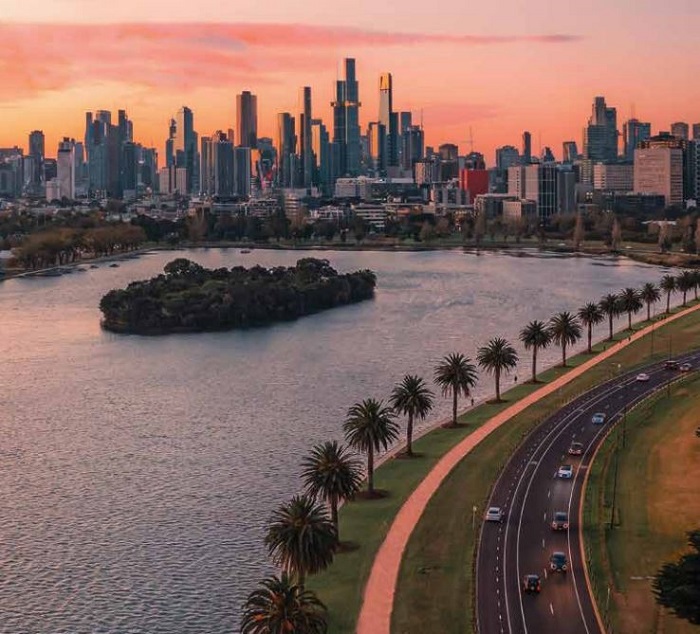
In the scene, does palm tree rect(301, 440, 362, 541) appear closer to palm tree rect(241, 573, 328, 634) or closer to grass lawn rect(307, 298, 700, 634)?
grass lawn rect(307, 298, 700, 634)

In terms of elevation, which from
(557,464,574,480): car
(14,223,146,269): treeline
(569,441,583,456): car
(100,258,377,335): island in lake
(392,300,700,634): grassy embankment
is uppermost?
(14,223,146,269): treeline

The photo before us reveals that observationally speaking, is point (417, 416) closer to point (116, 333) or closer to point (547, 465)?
point (547, 465)

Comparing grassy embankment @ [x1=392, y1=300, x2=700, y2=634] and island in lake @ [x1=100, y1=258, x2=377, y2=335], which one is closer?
grassy embankment @ [x1=392, y1=300, x2=700, y2=634]

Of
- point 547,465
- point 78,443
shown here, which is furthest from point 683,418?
point 78,443

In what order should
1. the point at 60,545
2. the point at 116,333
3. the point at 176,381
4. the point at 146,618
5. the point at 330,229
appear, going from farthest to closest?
the point at 330,229
the point at 116,333
the point at 176,381
the point at 60,545
the point at 146,618

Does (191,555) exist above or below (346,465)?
below

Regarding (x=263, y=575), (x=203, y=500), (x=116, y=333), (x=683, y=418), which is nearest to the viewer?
(x=263, y=575)

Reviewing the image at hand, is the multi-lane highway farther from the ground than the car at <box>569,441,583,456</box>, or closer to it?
closer to it

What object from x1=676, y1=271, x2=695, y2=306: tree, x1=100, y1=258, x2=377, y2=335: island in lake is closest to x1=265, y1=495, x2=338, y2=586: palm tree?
x1=100, y1=258, x2=377, y2=335: island in lake
